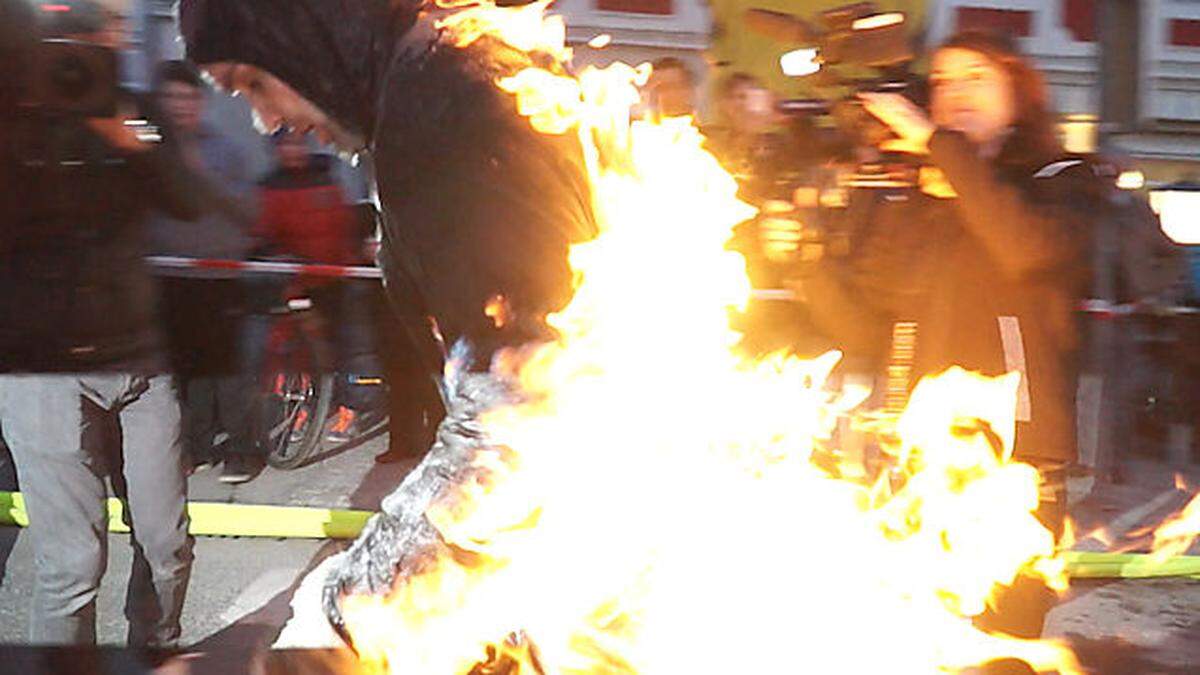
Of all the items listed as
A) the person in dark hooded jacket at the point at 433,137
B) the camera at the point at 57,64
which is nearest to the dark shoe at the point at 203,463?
the camera at the point at 57,64

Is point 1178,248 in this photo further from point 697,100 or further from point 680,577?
point 680,577

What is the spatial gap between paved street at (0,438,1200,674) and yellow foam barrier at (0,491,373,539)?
0.25 ft

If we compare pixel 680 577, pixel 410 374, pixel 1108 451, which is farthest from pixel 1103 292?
pixel 680 577

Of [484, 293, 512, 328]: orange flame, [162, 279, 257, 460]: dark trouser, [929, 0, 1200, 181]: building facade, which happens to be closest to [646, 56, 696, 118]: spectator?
[162, 279, 257, 460]: dark trouser

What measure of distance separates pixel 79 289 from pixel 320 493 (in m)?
2.89

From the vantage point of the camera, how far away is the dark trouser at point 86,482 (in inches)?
171

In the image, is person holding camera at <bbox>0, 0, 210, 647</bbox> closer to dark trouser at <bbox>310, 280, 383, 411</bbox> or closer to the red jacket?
the red jacket

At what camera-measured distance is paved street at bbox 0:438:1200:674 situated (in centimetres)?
518

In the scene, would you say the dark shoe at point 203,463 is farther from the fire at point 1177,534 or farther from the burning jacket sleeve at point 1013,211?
the burning jacket sleeve at point 1013,211

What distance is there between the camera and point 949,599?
404 centimetres

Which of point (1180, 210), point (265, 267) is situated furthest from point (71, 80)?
point (1180, 210)

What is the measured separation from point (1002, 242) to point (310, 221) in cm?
388

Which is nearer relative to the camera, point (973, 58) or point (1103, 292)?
point (973, 58)

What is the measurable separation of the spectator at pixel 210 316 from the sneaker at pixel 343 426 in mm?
541
